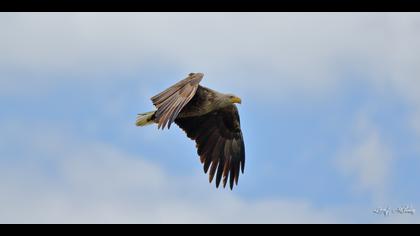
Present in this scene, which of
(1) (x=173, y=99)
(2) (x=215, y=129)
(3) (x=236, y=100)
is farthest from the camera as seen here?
(2) (x=215, y=129)

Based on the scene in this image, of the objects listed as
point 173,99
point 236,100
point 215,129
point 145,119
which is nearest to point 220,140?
point 215,129

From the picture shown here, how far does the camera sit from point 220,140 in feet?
49.7

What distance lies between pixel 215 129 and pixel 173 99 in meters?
2.90

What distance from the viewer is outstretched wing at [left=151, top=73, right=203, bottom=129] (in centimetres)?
1198

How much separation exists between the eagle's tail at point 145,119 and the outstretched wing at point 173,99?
5.19 feet

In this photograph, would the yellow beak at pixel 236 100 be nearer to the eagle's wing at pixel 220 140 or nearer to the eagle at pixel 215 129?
the eagle at pixel 215 129

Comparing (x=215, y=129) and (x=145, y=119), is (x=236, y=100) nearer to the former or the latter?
(x=215, y=129)

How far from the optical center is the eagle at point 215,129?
14.0m

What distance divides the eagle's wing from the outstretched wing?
1940 millimetres

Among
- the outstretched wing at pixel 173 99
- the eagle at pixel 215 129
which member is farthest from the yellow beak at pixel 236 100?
the outstretched wing at pixel 173 99
